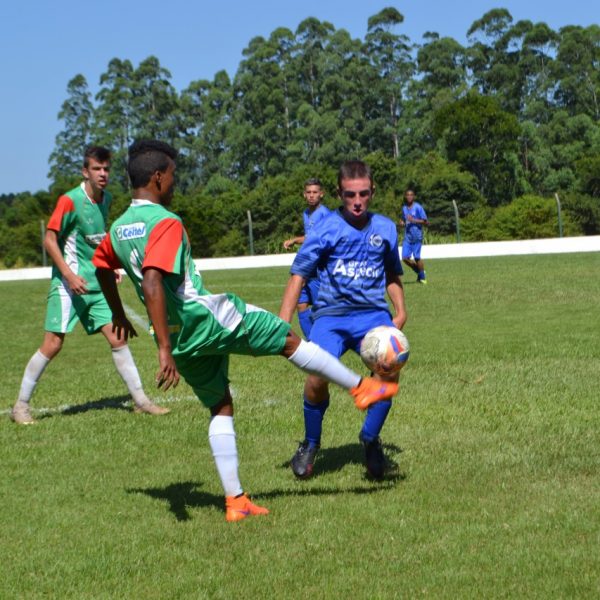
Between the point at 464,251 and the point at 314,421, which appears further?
the point at 464,251

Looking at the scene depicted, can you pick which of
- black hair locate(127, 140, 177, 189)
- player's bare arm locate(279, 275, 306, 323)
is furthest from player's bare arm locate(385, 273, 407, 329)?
black hair locate(127, 140, 177, 189)

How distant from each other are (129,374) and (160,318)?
3575 mm

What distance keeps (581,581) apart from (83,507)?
2.63 m

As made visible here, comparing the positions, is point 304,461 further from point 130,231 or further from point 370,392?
point 130,231

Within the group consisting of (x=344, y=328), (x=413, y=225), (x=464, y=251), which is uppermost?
(x=344, y=328)

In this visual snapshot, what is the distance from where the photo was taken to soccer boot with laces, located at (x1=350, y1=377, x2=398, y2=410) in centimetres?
498

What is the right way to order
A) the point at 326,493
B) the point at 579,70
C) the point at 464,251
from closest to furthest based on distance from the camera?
1. the point at 326,493
2. the point at 464,251
3. the point at 579,70

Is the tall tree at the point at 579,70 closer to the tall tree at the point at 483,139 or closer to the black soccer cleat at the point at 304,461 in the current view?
the tall tree at the point at 483,139

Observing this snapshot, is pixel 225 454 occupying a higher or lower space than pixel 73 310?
lower

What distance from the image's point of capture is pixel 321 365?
16.6 ft

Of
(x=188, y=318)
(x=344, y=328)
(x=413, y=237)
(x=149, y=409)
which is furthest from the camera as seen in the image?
(x=413, y=237)

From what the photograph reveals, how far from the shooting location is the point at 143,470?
20.0 ft

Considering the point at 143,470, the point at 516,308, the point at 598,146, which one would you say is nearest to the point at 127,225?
the point at 143,470

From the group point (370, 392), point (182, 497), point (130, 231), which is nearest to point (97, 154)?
point (130, 231)
